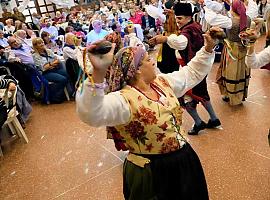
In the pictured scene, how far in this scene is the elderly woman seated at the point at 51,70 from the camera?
4.72 metres

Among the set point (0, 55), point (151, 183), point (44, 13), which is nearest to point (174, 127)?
point (151, 183)

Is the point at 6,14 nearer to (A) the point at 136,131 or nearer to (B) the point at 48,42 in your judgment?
(B) the point at 48,42

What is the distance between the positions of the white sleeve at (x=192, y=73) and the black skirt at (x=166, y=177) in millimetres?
295

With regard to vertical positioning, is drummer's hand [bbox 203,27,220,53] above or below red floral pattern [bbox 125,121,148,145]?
above

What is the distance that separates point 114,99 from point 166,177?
1.54ft

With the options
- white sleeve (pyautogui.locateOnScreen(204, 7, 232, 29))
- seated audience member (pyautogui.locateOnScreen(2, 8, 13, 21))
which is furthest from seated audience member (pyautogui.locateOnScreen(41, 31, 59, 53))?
seated audience member (pyautogui.locateOnScreen(2, 8, 13, 21))

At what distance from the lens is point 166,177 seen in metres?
1.37

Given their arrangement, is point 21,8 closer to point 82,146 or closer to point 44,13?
point 44,13

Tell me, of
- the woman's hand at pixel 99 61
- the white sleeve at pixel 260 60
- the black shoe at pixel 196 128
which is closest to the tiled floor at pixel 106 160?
the black shoe at pixel 196 128

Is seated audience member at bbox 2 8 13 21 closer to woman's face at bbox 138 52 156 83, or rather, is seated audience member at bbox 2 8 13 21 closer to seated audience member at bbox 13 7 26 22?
seated audience member at bbox 13 7 26 22

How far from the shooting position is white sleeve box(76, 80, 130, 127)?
0.98 metres

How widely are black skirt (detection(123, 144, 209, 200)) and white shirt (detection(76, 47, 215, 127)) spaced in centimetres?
28

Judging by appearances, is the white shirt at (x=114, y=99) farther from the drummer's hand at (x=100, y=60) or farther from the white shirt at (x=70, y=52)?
the white shirt at (x=70, y=52)

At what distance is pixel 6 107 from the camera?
3.27 metres
